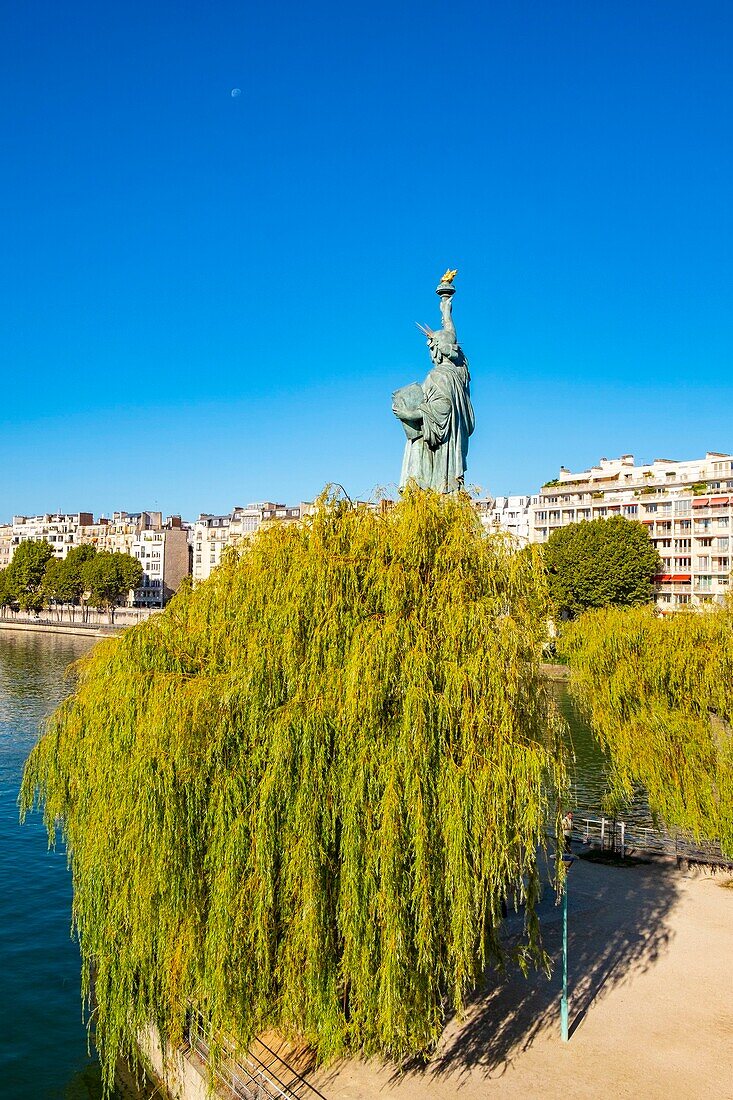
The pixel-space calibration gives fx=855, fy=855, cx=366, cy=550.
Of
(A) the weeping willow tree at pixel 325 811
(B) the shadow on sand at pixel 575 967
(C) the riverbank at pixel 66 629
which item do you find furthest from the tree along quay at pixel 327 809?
(C) the riverbank at pixel 66 629

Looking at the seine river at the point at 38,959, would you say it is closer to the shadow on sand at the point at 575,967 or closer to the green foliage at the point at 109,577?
the shadow on sand at the point at 575,967

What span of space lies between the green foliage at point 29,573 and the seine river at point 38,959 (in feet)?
318

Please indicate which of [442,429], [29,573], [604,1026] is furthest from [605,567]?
[29,573]

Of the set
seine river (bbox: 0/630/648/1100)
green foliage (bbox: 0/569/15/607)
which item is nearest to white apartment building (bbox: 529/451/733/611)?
seine river (bbox: 0/630/648/1100)

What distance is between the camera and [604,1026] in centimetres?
1489

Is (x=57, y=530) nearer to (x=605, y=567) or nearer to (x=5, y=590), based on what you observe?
(x=5, y=590)

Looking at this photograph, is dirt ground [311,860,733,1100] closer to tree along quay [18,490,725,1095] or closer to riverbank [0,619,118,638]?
tree along quay [18,490,725,1095]

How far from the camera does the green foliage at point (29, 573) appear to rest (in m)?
130

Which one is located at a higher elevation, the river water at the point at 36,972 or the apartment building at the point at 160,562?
the apartment building at the point at 160,562

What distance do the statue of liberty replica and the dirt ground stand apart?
12.6 meters

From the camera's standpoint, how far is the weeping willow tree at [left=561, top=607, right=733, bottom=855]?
75.9 feet

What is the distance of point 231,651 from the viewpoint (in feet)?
42.7

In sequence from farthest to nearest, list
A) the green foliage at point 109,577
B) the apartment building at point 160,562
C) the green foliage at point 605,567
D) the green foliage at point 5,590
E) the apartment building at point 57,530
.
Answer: the apartment building at point 57,530, the apartment building at point 160,562, the green foliage at point 5,590, the green foliage at point 109,577, the green foliage at point 605,567

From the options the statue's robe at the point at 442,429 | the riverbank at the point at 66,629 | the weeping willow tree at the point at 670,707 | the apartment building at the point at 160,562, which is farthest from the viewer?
the apartment building at the point at 160,562
